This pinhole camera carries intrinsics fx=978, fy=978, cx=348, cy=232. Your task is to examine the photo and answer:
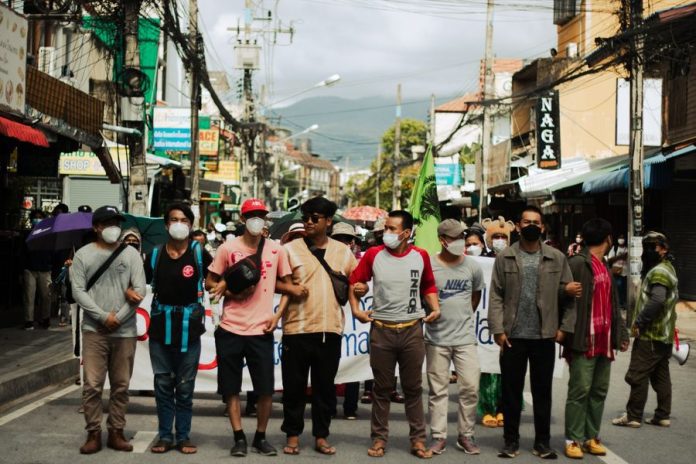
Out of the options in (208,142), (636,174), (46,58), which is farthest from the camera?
(208,142)

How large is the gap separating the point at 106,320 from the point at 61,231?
13.3ft

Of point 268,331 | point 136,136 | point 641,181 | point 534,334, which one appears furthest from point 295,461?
point 641,181

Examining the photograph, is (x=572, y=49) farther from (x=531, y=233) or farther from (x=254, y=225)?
(x=254, y=225)

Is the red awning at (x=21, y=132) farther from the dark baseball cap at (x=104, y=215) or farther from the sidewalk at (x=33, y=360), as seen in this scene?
the dark baseball cap at (x=104, y=215)

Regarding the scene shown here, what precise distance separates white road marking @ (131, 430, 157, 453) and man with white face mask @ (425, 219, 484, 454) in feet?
7.55

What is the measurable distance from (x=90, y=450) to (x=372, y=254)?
2.66 meters

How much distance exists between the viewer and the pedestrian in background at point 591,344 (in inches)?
310

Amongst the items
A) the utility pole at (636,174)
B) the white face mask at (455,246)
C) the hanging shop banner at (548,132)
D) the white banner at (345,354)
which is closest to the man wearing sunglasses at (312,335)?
the white face mask at (455,246)

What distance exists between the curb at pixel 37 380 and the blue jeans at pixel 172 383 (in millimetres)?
2887

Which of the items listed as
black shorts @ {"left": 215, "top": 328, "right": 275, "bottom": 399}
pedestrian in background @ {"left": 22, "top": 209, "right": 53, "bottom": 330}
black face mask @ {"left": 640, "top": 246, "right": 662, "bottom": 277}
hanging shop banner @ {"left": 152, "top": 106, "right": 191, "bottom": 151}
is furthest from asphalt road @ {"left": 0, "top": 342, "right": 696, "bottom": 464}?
hanging shop banner @ {"left": 152, "top": 106, "right": 191, "bottom": 151}

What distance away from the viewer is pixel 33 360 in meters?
12.1

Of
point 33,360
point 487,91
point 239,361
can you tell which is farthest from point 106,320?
point 487,91

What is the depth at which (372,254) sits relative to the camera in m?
7.79

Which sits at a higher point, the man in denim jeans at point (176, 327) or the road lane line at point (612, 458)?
the man in denim jeans at point (176, 327)
